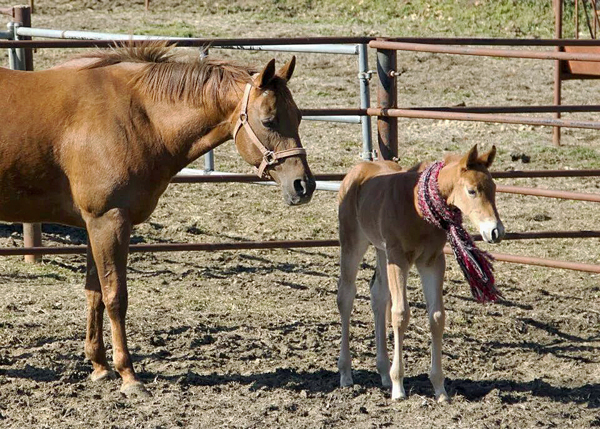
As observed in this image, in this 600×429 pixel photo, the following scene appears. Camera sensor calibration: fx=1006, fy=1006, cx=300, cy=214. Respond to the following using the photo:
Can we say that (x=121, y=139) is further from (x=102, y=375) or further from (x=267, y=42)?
(x=267, y=42)

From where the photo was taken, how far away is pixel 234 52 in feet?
45.6

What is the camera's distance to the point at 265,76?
4.45 m

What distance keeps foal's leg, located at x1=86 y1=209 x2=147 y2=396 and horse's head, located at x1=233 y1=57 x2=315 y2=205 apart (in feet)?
2.30

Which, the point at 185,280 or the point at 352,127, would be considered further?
the point at 352,127

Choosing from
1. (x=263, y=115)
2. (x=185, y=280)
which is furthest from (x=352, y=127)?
(x=263, y=115)

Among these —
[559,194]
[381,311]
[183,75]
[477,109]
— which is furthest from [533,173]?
[183,75]

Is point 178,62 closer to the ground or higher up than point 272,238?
higher up

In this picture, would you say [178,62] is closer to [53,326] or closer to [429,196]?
[429,196]

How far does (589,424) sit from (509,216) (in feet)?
13.0

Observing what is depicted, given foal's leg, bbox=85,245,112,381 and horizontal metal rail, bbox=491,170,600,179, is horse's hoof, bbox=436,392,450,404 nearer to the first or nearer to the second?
foal's leg, bbox=85,245,112,381

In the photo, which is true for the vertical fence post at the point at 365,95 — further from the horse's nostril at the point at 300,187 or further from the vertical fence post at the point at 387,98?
the horse's nostril at the point at 300,187

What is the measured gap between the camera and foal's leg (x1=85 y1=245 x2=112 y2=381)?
4938mm

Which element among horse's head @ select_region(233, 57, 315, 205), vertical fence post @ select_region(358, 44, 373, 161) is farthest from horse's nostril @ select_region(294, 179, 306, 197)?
vertical fence post @ select_region(358, 44, 373, 161)

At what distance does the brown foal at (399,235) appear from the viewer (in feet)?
14.1
